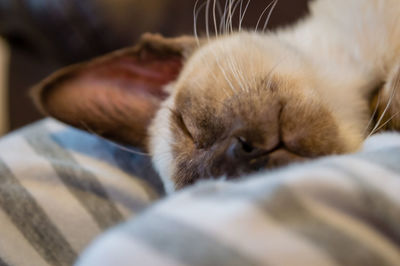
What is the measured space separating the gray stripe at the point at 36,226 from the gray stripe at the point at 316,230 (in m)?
0.65

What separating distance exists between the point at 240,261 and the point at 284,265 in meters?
0.05

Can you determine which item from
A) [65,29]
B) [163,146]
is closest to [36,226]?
[163,146]

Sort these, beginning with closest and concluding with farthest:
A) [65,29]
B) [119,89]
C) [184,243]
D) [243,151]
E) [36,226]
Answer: [184,243] < [243,151] < [36,226] < [119,89] < [65,29]

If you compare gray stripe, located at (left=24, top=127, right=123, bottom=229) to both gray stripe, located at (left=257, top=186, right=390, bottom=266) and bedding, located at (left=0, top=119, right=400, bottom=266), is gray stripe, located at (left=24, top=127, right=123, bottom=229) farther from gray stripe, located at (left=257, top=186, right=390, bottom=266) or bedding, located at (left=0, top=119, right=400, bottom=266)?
gray stripe, located at (left=257, top=186, right=390, bottom=266)

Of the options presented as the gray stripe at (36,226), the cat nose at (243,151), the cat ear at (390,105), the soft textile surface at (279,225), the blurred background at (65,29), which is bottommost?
the gray stripe at (36,226)

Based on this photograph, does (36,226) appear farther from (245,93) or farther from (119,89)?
(245,93)

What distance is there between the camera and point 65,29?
1859mm

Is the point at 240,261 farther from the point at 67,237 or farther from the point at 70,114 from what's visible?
the point at 70,114

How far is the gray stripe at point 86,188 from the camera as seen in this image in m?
1.00

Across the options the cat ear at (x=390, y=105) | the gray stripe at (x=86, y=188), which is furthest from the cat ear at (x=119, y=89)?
the cat ear at (x=390, y=105)

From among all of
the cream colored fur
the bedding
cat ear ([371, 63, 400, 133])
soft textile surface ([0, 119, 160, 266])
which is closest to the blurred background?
the cream colored fur

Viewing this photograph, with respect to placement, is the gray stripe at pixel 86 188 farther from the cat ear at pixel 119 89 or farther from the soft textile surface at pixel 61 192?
the cat ear at pixel 119 89

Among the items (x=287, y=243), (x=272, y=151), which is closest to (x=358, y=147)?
(x=272, y=151)

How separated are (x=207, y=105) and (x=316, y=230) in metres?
0.47
